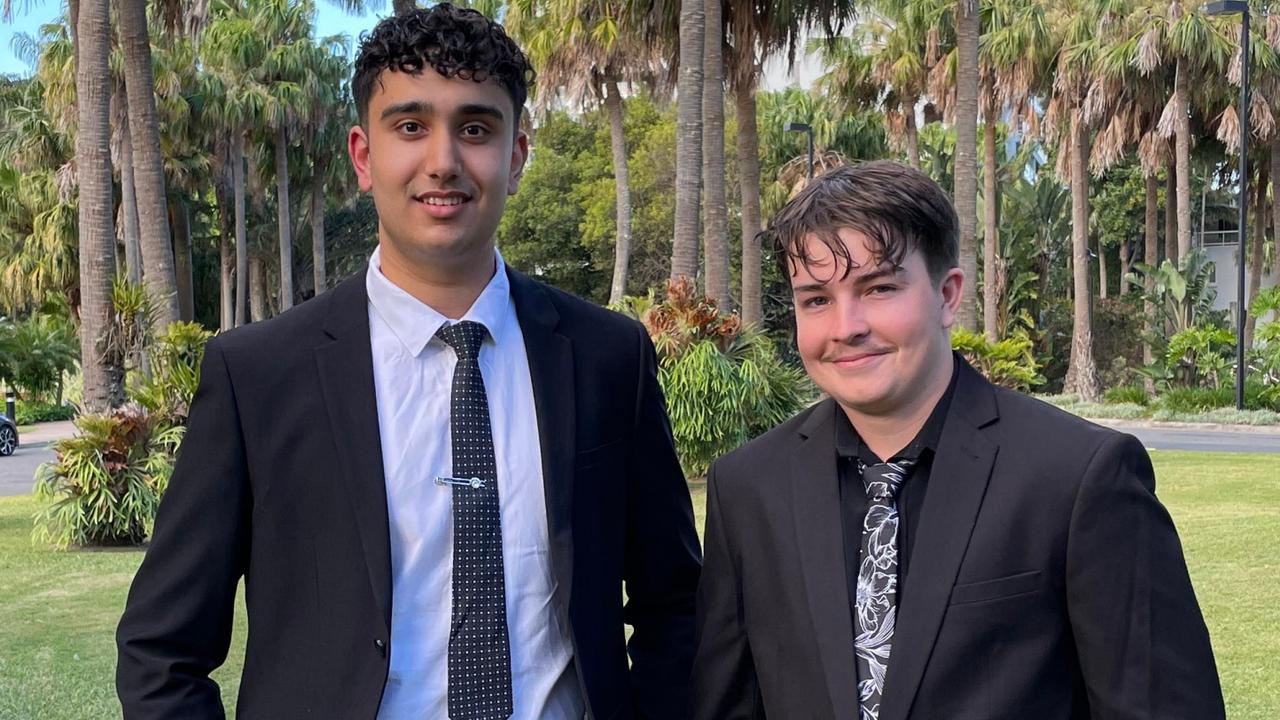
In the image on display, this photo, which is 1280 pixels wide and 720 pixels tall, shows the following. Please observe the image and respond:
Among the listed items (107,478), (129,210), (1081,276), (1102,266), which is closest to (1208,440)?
(1081,276)

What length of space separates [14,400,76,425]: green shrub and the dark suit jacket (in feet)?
132

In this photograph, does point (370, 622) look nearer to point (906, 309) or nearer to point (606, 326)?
point (606, 326)

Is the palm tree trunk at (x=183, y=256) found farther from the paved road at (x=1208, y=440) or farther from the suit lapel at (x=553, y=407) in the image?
→ the suit lapel at (x=553, y=407)

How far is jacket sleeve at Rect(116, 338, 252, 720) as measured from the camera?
227cm

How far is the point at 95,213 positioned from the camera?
45.0 feet

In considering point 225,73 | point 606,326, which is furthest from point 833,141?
point 606,326

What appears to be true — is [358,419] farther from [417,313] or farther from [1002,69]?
[1002,69]

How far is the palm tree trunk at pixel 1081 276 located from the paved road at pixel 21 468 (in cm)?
2304

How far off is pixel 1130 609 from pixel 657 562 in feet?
3.20

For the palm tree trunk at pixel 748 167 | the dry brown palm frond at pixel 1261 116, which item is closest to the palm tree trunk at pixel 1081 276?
the dry brown palm frond at pixel 1261 116

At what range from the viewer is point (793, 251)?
7.55ft

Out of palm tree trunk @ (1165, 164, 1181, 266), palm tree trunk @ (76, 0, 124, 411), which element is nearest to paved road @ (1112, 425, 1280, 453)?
palm tree trunk @ (1165, 164, 1181, 266)

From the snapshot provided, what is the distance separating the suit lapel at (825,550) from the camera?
7.08 feet

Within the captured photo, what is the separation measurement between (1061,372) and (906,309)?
4236 cm
